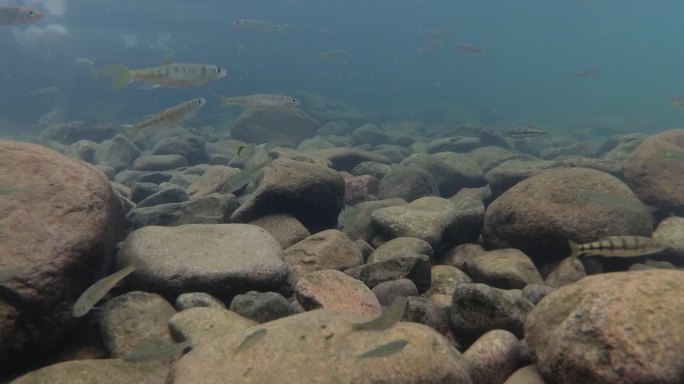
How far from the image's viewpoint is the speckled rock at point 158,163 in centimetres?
1398

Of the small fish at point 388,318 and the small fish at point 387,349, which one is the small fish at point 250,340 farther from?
the small fish at point 387,349

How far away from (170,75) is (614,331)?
807cm

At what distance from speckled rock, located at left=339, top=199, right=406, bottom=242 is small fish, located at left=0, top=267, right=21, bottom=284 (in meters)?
4.74

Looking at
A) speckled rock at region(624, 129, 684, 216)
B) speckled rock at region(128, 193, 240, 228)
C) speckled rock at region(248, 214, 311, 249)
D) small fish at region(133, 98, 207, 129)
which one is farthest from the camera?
speckled rock at region(624, 129, 684, 216)

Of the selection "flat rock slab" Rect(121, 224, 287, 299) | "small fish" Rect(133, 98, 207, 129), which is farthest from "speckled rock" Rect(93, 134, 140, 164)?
"flat rock slab" Rect(121, 224, 287, 299)

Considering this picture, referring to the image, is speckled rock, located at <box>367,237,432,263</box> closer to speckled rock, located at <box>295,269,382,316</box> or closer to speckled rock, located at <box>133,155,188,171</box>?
speckled rock, located at <box>295,269,382,316</box>

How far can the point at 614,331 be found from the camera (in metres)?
3.02

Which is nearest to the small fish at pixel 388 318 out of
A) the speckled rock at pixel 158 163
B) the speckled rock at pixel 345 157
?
the speckled rock at pixel 345 157

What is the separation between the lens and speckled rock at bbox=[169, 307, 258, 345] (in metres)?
3.81

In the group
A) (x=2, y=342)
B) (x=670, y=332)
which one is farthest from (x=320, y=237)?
(x=670, y=332)

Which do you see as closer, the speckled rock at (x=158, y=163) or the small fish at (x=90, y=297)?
the small fish at (x=90, y=297)

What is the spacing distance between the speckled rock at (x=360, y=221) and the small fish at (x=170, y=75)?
12.3ft

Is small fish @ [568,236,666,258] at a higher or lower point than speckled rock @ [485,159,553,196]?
higher

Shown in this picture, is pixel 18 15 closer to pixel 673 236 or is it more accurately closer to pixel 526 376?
pixel 526 376
